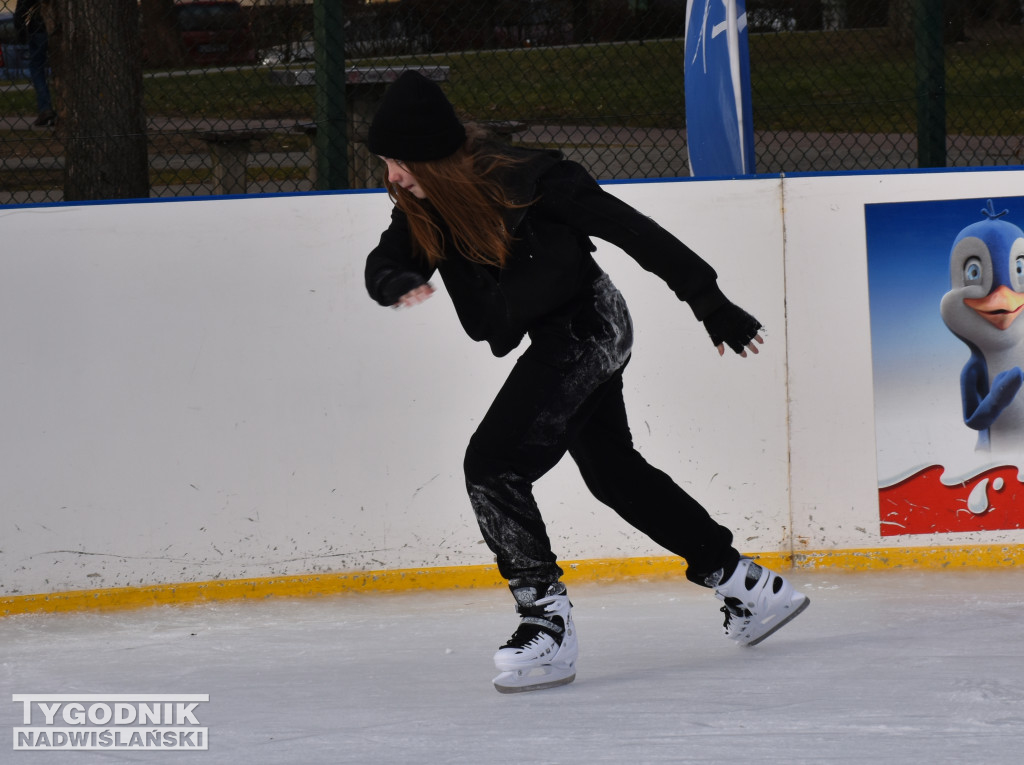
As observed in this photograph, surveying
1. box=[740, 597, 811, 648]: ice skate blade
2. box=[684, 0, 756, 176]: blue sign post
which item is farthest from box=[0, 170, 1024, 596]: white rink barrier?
box=[740, 597, 811, 648]: ice skate blade

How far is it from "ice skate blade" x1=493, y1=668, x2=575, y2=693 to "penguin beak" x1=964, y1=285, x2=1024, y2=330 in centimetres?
175

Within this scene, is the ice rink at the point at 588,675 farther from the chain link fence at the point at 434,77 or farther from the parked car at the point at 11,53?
the parked car at the point at 11,53

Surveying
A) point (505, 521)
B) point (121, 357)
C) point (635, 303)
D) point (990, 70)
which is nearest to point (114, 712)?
point (505, 521)

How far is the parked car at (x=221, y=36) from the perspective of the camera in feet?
13.9

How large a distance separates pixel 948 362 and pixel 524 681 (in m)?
1.71

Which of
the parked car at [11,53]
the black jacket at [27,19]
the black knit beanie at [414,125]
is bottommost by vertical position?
the black knit beanie at [414,125]

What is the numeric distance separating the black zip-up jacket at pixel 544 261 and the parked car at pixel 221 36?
6.45 ft

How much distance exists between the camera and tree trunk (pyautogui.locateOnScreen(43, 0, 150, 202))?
4.18 m

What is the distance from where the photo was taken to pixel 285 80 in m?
4.18

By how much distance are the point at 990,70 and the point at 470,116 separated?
2119 mm

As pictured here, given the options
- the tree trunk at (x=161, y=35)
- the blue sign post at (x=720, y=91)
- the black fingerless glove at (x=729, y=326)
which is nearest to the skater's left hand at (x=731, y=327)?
the black fingerless glove at (x=729, y=326)

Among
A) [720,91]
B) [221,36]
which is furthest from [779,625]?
[221,36]

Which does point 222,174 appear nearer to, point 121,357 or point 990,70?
point 121,357

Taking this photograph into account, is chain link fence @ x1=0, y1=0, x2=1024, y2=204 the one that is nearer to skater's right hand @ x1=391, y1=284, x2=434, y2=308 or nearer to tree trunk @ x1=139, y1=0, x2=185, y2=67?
tree trunk @ x1=139, y1=0, x2=185, y2=67
